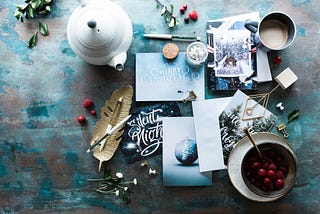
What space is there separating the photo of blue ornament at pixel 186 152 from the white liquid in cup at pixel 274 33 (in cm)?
36

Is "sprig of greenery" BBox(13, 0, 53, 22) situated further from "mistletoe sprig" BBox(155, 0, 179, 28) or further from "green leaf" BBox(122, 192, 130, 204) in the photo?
"green leaf" BBox(122, 192, 130, 204)

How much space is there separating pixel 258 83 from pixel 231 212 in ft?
1.23

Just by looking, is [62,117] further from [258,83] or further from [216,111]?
[258,83]

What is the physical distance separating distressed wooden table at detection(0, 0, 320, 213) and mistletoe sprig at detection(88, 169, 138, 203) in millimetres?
18

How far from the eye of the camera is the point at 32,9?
1284 mm

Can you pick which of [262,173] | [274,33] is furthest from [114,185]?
[274,33]

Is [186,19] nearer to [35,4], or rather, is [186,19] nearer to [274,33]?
[274,33]

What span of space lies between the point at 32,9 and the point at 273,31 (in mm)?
687

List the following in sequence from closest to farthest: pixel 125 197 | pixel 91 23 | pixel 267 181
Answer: pixel 91 23, pixel 267 181, pixel 125 197

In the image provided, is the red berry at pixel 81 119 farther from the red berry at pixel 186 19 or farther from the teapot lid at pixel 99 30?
the red berry at pixel 186 19

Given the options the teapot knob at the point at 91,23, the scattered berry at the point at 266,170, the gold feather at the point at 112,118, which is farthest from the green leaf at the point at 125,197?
the teapot knob at the point at 91,23

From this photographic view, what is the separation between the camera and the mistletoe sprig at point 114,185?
128cm

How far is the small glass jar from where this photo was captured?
4.15 ft

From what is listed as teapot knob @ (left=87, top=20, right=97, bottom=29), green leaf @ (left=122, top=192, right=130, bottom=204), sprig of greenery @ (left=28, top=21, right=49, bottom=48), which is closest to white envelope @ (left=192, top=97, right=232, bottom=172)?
green leaf @ (left=122, top=192, right=130, bottom=204)
